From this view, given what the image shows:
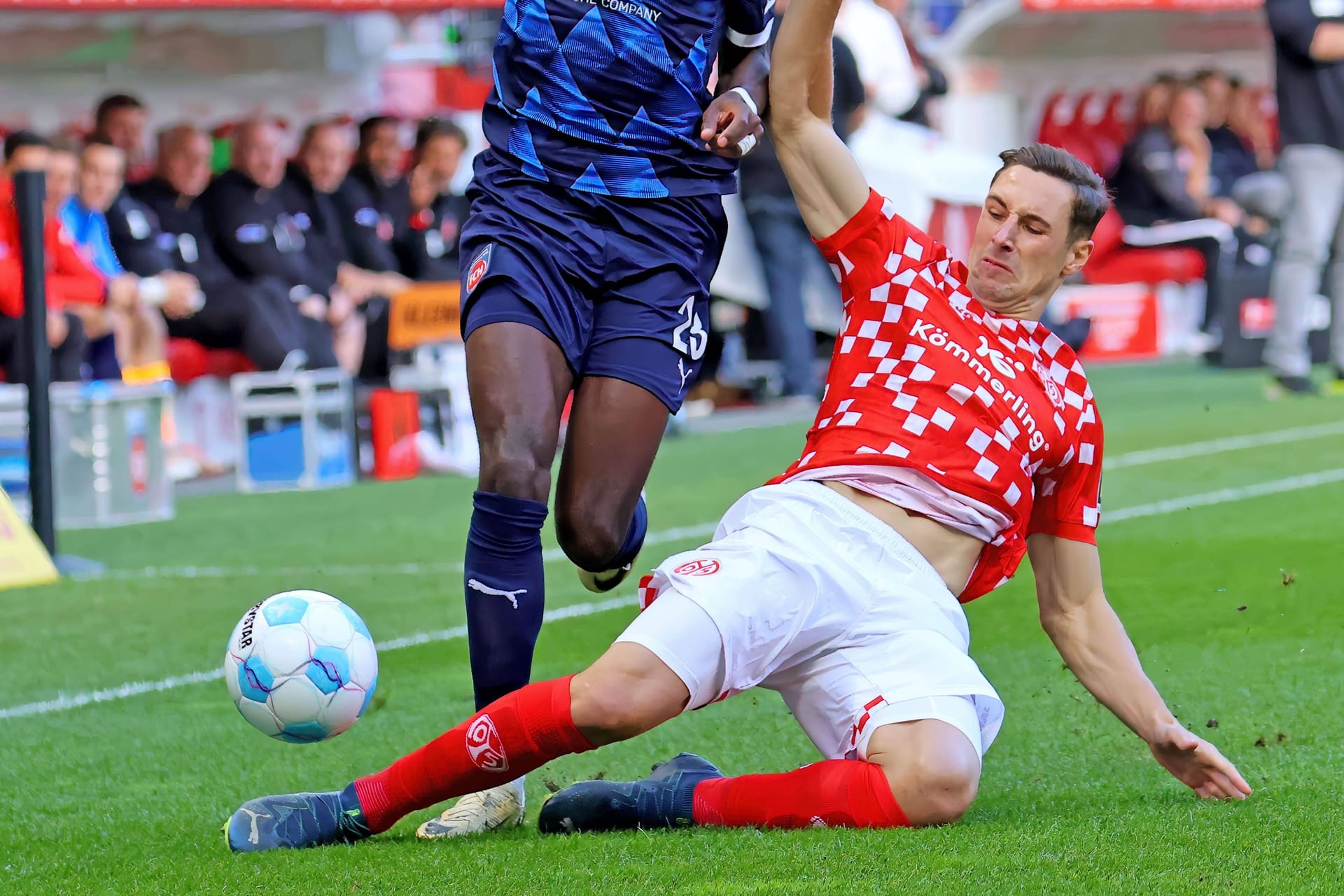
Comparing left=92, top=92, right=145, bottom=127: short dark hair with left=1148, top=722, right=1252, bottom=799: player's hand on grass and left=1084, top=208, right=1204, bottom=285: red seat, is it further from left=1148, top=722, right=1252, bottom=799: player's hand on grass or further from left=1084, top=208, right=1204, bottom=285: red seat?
left=1084, top=208, right=1204, bottom=285: red seat

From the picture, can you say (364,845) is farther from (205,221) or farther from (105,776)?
(205,221)

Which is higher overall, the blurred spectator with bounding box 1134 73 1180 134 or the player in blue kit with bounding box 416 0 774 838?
the blurred spectator with bounding box 1134 73 1180 134

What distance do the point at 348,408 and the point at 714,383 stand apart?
373 cm

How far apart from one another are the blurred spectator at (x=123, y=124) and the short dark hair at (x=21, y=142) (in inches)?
42.4

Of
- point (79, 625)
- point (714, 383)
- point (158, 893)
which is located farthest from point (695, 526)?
point (714, 383)

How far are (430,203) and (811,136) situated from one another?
9.00 metres

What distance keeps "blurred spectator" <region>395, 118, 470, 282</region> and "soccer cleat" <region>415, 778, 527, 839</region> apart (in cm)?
900

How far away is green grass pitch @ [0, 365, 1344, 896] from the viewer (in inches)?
126

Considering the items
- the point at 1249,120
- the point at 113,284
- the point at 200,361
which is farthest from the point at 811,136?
the point at 1249,120

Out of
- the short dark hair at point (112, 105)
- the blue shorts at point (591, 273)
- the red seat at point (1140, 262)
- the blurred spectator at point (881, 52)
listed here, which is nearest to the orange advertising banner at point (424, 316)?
the short dark hair at point (112, 105)

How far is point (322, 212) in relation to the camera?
12094 millimetres

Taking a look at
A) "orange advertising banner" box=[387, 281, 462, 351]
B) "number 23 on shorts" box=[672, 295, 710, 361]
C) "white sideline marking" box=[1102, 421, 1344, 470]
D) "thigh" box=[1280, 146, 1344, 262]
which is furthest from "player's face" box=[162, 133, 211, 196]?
"number 23 on shorts" box=[672, 295, 710, 361]

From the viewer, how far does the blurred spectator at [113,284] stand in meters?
10.1

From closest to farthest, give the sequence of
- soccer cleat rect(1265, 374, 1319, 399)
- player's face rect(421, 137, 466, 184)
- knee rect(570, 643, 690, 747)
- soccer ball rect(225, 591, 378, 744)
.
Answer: knee rect(570, 643, 690, 747)
soccer ball rect(225, 591, 378, 744)
soccer cleat rect(1265, 374, 1319, 399)
player's face rect(421, 137, 466, 184)
